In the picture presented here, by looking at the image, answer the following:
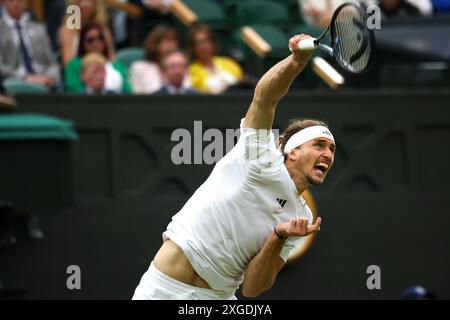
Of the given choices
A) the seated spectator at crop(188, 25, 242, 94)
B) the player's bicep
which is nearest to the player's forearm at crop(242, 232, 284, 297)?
the player's bicep

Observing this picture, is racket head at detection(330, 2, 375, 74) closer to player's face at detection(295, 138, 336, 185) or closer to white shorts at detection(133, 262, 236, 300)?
player's face at detection(295, 138, 336, 185)

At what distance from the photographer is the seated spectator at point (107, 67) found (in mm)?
9906

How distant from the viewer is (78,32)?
10.2 meters

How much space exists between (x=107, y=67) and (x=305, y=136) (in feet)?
14.5

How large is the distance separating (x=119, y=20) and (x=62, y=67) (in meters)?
1.25

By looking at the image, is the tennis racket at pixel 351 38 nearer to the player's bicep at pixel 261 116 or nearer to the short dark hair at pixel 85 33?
the player's bicep at pixel 261 116

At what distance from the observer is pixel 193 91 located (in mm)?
10047

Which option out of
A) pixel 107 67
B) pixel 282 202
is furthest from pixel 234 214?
pixel 107 67

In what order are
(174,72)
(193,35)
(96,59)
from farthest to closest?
(193,35), (174,72), (96,59)

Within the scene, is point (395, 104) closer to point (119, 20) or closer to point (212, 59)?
point (212, 59)

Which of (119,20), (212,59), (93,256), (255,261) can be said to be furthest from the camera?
(119,20)

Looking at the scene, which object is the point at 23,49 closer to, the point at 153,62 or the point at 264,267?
the point at 153,62

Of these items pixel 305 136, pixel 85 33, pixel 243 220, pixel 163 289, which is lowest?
pixel 163 289
